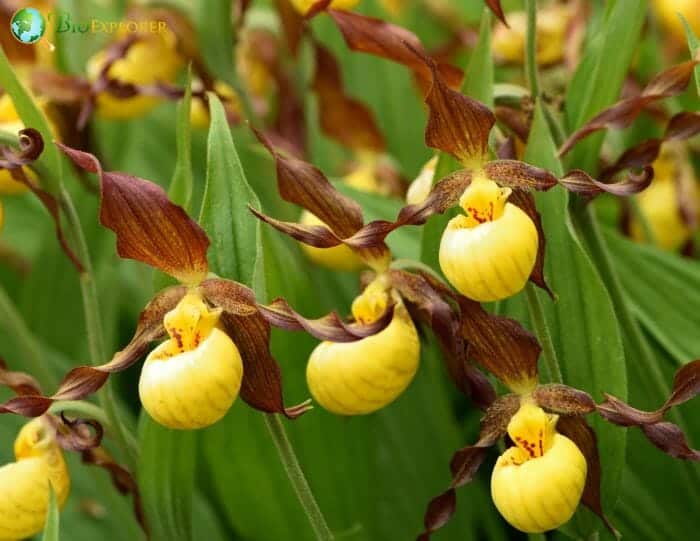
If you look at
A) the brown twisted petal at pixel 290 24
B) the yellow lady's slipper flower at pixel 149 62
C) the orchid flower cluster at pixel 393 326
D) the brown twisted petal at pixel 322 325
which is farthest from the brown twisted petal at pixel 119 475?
the brown twisted petal at pixel 290 24

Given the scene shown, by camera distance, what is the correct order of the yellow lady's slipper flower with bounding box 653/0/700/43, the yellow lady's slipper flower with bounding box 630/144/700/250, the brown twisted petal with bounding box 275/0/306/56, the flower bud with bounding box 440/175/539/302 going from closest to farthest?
the flower bud with bounding box 440/175/539/302
the yellow lady's slipper flower with bounding box 653/0/700/43
the yellow lady's slipper flower with bounding box 630/144/700/250
the brown twisted petal with bounding box 275/0/306/56

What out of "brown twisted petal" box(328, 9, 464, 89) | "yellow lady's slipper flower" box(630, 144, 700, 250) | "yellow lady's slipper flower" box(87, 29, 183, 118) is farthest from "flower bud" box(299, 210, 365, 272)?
"yellow lady's slipper flower" box(630, 144, 700, 250)

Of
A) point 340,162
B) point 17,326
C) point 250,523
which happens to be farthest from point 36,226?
point 250,523

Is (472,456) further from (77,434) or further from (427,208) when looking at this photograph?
(77,434)

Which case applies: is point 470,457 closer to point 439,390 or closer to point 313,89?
point 439,390

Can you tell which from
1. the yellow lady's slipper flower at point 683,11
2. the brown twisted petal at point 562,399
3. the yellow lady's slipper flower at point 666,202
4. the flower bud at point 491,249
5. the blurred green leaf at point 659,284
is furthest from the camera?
the yellow lady's slipper flower at point 666,202

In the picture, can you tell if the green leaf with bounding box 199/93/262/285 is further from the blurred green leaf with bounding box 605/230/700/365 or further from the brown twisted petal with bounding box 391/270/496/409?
the blurred green leaf with bounding box 605/230/700/365

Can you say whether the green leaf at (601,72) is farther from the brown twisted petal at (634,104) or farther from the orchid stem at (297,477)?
the orchid stem at (297,477)
